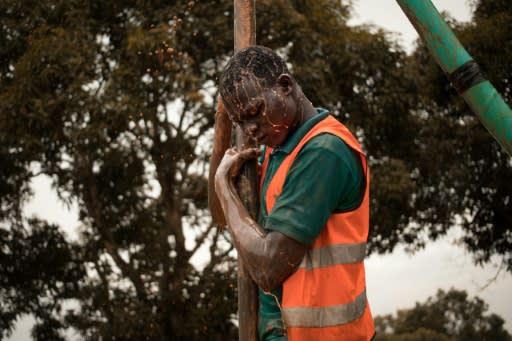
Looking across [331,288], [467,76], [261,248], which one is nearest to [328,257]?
[331,288]

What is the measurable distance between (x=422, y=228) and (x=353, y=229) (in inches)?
584

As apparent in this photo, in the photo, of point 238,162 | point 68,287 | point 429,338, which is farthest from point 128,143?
point 238,162

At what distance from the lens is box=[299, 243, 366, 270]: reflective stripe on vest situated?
2362mm

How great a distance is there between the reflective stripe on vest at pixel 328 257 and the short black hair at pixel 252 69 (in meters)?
0.53

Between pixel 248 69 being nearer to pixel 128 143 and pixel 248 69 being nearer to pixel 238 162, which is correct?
pixel 238 162

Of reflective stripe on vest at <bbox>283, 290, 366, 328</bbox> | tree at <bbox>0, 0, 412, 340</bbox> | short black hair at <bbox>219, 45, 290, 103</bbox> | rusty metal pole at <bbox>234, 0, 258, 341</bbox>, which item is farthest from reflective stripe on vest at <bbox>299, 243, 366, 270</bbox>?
tree at <bbox>0, 0, 412, 340</bbox>

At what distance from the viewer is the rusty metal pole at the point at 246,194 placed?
2.62 meters

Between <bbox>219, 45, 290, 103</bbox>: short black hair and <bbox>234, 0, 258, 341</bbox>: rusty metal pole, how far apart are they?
0.30 metres

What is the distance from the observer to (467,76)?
8.69 feet

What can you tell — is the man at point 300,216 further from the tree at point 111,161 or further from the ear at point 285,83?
the tree at point 111,161

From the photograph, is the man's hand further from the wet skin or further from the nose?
the nose

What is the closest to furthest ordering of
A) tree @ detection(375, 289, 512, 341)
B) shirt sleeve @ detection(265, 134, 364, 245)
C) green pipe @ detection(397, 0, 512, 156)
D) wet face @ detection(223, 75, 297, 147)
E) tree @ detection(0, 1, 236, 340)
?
shirt sleeve @ detection(265, 134, 364, 245)
wet face @ detection(223, 75, 297, 147)
green pipe @ detection(397, 0, 512, 156)
tree @ detection(0, 1, 236, 340)
tree @ detection(375, 289, 512, 341)

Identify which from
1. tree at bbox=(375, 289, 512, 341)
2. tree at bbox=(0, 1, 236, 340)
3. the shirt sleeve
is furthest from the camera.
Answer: tree at bbox=(375, 289, 512, 341)

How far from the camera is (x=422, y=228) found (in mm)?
16875
